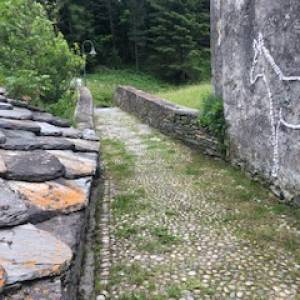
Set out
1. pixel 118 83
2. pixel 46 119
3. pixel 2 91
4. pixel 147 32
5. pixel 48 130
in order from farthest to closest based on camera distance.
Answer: pixel 147 32, pixel 118 83, pixel 2 91, pixel 46 119, pixel 48 130

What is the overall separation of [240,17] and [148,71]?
24.6m

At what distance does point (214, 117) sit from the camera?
6207mm

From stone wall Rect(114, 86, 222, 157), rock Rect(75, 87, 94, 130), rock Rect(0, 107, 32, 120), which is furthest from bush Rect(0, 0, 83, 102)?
stone wall Rect(114, 86, 222, 157)

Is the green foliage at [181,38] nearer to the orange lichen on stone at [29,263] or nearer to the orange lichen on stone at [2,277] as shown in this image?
the orange lichen on stone at [29,263]

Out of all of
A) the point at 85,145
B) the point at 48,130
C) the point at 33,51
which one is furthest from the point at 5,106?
the point at 33,51

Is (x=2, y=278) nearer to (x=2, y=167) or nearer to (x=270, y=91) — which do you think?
(x=2, y=167)

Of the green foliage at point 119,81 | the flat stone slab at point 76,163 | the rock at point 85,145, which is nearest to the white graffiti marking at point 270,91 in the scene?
the rock at point 85,145

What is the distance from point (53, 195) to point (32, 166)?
1.05 feet

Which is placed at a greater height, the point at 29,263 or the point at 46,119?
the point at 46,119

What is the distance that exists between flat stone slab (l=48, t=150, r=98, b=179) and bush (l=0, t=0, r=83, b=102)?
6.62ft

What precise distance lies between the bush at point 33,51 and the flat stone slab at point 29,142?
1.82 m

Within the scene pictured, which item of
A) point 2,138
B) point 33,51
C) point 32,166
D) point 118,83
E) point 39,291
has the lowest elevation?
point 118,83

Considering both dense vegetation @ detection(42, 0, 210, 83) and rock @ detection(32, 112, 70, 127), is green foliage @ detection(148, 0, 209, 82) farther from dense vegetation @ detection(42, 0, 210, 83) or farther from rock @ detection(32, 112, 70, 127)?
rock @ detection(32, 112, 70, 127)

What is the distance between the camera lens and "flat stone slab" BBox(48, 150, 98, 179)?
2567 mm
